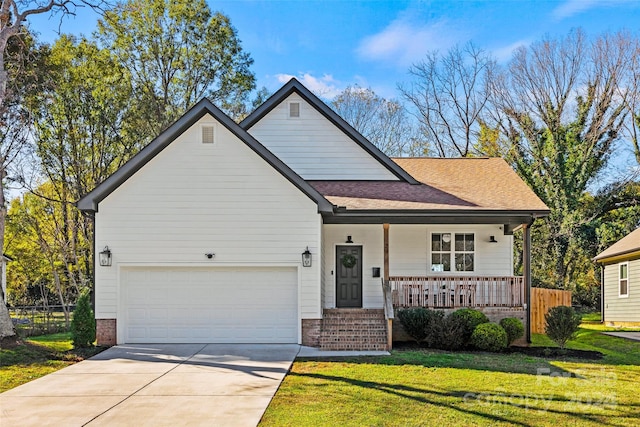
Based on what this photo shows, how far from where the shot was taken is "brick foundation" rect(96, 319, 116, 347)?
14.2 m

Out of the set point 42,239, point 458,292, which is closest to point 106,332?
point 458,292

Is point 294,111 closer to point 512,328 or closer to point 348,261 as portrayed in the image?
point 348,261

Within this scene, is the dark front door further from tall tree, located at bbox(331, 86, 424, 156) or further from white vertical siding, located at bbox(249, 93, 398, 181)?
tall tree, located at bbox(331, 86, 424, 156)

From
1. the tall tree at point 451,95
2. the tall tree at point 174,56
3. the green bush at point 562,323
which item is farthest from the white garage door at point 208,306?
the tall tree at point 451,95

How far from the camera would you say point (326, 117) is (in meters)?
17.9

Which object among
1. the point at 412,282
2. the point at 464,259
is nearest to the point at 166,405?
the point at 412,282

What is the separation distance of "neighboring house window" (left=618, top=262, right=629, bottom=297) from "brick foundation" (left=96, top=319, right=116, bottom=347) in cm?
1777

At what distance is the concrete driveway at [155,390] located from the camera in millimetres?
7543

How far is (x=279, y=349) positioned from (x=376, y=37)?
1137 centimetres

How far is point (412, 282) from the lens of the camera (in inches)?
600

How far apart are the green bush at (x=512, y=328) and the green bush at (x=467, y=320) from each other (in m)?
0.50

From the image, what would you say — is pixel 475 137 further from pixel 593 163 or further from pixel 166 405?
pixel 166 405

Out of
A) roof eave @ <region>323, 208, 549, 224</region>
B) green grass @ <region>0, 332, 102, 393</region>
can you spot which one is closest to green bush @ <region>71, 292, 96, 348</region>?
green grass @ <region>0, 332, 102, 393</region>

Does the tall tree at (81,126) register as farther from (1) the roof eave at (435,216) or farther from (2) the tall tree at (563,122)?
(2) the tall tree at (563,122)
